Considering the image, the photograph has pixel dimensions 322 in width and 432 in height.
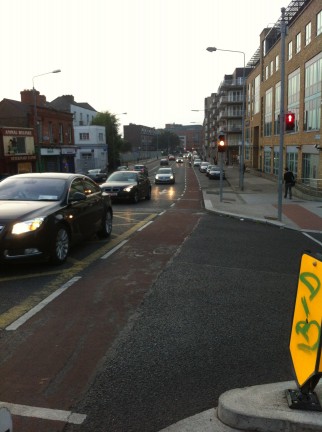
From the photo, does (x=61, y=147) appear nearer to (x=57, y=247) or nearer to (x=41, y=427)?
(x=57, y=247)

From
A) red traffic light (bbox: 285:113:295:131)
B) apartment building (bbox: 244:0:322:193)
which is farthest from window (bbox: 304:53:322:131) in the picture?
red traffic light (bbox: 285:113:295:131)

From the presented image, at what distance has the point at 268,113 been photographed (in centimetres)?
4734

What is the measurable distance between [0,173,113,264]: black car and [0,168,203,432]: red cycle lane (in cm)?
83

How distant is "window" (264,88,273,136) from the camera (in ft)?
151

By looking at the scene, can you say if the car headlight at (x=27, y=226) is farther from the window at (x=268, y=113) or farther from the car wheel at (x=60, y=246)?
the window at (x=268, y=113)

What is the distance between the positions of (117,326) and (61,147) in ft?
155

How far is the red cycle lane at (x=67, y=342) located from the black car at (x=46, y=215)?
2.71ft

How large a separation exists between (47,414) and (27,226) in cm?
438

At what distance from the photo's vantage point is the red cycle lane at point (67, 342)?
364 centimetres

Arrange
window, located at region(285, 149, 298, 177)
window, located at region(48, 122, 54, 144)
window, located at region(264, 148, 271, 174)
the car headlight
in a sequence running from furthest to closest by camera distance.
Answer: window, located at region(48, 122, 54, 144) → window, located at region(264, 148, 271, 174) → window, located at region(285, 149, 298, 177) → the car headlight

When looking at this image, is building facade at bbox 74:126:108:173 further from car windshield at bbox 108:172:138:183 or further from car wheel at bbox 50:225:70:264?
car wheel at bbox 50:225:70:264

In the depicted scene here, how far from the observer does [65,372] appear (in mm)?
4176

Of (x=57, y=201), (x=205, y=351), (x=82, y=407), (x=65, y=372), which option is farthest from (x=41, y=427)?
A: (x=57, y=201)

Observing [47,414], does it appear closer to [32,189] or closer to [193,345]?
[193,345]
